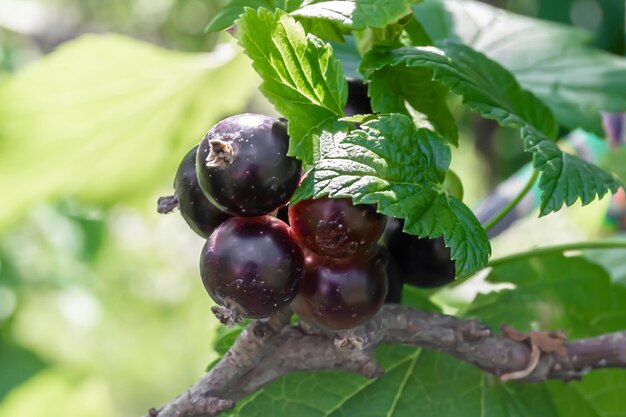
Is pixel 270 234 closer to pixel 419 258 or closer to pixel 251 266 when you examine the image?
pixel 251 266

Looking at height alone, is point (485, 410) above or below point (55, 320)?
below

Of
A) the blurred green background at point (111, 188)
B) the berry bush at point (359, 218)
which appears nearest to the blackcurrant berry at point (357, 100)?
the berry bush at point (359, 218)

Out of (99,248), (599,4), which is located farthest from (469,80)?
(99,248)

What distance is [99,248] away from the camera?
2109mm

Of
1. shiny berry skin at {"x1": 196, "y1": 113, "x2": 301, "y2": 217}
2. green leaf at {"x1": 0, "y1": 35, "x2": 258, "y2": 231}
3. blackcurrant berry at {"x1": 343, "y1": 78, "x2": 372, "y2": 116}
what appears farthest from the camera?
green leaf at {"x1": 0, "y1": 35, "x2": 258, "y2": 231}

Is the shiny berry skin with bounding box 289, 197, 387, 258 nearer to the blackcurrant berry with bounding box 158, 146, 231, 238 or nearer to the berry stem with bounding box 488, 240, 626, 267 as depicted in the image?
the blackcurrant berry with bounding box 158, 146, 231, 238

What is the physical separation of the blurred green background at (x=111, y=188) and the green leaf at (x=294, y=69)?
53 cm

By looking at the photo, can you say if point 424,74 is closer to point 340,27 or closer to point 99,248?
point 340,27

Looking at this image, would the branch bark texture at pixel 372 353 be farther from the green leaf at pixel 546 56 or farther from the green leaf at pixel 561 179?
the green leaf at pixel 546 56

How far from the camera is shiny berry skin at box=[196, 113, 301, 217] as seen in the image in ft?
1.35

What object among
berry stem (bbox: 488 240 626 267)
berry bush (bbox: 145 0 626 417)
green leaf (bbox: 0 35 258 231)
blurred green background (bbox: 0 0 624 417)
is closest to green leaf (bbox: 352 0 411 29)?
berry bush (bbox: 145 0 626 417)

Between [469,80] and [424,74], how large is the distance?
3cm

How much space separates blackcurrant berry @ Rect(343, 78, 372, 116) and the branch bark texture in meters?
0.13

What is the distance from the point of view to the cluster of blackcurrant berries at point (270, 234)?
0.41 metres
